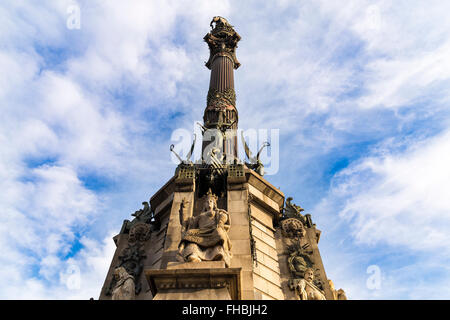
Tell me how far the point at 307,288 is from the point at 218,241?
4.46 m

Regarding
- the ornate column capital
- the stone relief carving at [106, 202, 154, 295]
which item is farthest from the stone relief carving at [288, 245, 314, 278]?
the ornate column capital

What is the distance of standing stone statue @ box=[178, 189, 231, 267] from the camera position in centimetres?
1081

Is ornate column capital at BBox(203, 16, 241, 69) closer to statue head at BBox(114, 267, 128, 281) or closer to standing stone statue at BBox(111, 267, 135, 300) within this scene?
statue head at BBox(114, 267, 128, 281)

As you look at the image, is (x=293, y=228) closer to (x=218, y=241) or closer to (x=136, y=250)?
(x=218, y=241)

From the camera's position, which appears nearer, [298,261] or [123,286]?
[123,286]

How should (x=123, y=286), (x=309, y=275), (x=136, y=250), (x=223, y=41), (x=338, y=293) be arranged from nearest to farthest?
1. (x=123, y=286)
2. (x=309, y=275)
3. (x=338, y=293)
4. (x=136, y=250)
5. (x=223, y=41)

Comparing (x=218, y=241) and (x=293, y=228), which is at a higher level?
(x=293, y=228)

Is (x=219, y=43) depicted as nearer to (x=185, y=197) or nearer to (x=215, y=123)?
(x=215, y=123)

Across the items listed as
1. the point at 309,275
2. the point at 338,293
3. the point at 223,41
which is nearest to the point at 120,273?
the point at 309,275

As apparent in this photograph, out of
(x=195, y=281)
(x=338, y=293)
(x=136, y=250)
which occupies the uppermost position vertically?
(x=136, y=250)

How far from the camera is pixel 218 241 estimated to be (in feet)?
36.7

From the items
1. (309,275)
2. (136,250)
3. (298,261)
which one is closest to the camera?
(309,275)

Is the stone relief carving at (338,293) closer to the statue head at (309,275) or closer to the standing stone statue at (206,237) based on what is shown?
the statue head at (309,275)

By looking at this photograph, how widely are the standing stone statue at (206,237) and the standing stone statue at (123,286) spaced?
10.6ft
